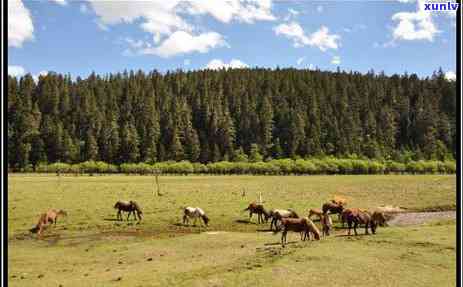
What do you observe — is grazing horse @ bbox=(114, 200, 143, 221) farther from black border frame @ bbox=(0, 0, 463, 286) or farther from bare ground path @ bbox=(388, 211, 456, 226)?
black border frame @ bbox=(0, 0, 463, 286)

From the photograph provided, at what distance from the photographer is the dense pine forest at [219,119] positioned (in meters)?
136

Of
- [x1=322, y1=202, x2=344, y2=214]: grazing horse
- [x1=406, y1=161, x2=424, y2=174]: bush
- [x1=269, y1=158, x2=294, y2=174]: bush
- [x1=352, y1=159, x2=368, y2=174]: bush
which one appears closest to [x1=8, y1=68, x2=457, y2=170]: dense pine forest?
[x1=406, y1=161, x2=424, y2=174]: bush

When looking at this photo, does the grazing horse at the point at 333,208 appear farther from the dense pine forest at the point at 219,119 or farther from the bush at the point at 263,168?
the dense pine forest at the point at 219,119

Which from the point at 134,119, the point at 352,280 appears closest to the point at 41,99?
the point at 134,119

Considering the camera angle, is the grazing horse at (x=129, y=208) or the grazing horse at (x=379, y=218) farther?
the grazing horse at (x=129, y=208)

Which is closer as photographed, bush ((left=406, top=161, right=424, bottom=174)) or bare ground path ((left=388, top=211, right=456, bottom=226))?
bare ground path ((left=388, top=211, right=456, bottom=226))

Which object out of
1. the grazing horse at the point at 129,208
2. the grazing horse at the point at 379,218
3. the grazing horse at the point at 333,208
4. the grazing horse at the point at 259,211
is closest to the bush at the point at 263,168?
the grazing horse at the point at 129,208

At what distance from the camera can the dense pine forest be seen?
136000 mm

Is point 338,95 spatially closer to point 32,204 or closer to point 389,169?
point 389,169

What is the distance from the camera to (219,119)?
157 metres

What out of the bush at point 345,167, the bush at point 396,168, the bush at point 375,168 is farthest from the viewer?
the bush at point 396,168

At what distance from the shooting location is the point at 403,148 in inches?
6230

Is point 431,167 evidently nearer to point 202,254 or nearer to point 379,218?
point 379,218
